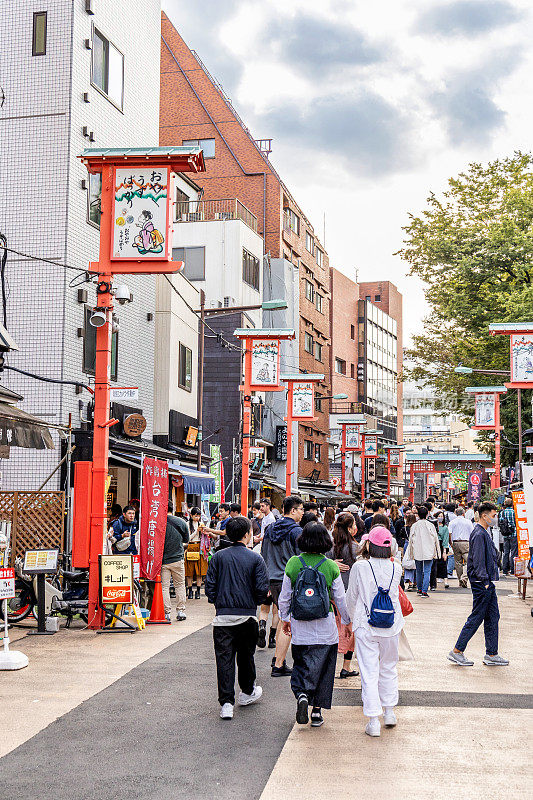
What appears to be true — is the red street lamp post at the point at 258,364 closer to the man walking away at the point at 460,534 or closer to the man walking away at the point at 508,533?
the man walking away at the point at 508,533

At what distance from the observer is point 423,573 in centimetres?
1867

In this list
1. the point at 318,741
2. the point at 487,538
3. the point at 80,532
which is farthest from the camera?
the point at 80,532

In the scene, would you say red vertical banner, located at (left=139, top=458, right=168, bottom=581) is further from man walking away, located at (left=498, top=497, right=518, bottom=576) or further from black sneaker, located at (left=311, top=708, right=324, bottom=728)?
man walking away, located at (left=498, top=497, right=518, bottom=576)

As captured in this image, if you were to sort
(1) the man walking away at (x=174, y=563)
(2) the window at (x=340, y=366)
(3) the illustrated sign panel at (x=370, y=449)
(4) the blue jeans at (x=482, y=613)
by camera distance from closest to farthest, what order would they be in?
(4) the blue jeans at (x=482, y=613) < (1) the man walking away at (x=174, y=563) < (3) the illustrated sign panel at (x=370, y=449) < (2) the window at (x=340, y=366)

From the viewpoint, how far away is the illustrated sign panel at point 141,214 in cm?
1412

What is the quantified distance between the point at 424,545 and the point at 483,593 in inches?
323

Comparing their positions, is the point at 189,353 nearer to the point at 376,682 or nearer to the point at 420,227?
the point at 420,227

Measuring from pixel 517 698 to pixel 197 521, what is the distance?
11.2 m

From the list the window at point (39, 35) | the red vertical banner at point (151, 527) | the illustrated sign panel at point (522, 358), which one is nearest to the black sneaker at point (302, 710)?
the red vertical banner at point (151, 527)

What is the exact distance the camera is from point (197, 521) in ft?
63.2

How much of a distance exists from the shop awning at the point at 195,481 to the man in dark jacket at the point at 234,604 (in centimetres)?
1482

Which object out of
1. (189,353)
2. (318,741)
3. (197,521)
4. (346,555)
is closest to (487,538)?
(346,555)

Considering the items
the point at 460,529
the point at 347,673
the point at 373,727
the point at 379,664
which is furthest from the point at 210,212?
the point at 373,727

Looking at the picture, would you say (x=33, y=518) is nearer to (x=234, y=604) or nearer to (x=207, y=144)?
(x=234, y=604)
